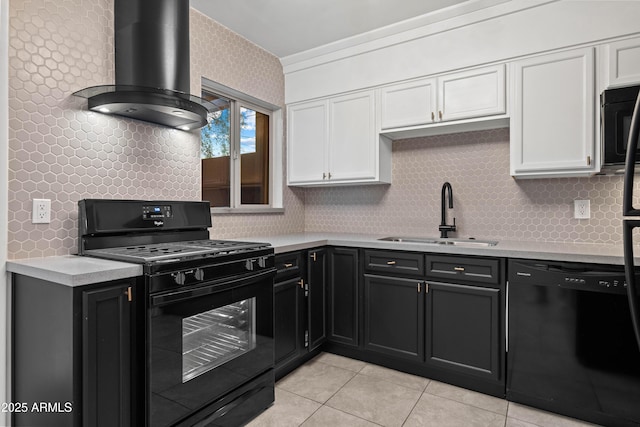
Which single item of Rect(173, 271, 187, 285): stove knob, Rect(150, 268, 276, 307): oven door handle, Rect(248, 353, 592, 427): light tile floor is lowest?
Rect(248, 353, 592, 427): light tile floor

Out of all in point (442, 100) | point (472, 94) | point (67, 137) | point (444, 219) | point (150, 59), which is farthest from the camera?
point (444, 219)

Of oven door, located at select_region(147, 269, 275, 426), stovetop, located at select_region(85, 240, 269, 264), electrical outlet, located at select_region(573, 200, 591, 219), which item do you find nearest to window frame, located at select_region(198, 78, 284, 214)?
stovetop, located at select_region(85, 240, 269, 264)

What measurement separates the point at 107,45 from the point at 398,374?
2.88 m

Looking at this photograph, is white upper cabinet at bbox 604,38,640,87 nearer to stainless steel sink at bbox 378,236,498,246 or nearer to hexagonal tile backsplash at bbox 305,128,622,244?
hexagonal tile backsplash at bbox 305,128,622,244

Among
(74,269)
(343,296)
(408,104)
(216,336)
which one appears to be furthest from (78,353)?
(408,104)

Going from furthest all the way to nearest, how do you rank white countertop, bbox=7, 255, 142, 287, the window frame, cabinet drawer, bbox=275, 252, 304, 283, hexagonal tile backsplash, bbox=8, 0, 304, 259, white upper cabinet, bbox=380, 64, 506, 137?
the window frame < white upper cabinet, bbox=380, 64, 506, 137 < cabinet drawer, bbox=275, 252, 304, 283 < hexagonal tile backsplash, bbox=8, 0, 304, 259 < white countertop, bbox=7, 255, 142, 287

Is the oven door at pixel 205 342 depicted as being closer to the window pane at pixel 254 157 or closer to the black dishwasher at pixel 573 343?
the window pane at pixel 254 157

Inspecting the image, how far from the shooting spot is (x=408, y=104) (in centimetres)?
290

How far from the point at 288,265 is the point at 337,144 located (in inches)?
52.0

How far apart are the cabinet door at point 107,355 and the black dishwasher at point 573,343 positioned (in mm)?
2107

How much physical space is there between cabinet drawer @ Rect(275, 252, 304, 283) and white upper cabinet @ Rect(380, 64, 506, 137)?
1321mm

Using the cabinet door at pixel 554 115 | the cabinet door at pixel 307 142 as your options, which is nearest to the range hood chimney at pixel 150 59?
the cabinet door at pixel 307 142

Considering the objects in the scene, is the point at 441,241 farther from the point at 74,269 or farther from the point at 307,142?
the point at 74,269

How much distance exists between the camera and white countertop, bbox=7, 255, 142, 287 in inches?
55.1
